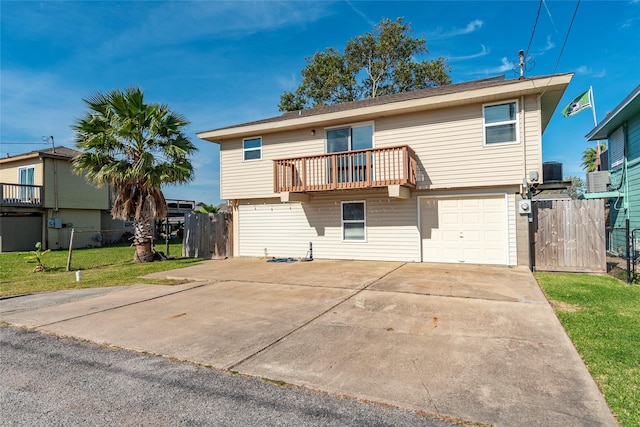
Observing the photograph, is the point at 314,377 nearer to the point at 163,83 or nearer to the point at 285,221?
the point at 285,221

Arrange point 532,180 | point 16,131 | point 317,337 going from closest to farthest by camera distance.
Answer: point 317,337
point 532,180
point 16,131

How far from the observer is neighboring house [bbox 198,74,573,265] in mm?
8953

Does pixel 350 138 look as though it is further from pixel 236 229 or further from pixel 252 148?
pixel 236 229

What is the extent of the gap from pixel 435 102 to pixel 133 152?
10074mm

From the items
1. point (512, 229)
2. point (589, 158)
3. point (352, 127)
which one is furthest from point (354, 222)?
point (589, 158)

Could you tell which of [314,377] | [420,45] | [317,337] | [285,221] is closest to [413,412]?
[314,377]

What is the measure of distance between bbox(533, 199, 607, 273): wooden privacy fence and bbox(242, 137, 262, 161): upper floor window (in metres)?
9.14

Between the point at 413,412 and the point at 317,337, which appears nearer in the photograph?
the point at 413,412

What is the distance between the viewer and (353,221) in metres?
11.2

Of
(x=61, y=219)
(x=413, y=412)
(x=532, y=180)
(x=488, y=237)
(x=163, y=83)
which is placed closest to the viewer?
(x=413, y=412)

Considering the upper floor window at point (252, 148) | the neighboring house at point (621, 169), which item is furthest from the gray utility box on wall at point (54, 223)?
the neighboring house at point (621, 169)

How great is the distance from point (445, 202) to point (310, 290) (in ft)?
18.0

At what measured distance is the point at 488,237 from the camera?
9.37 meters

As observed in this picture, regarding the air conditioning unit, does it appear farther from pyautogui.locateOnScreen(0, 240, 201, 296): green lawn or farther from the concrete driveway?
pyautogui.locateOnScreen(0, 240, 201, 296): green lawn
